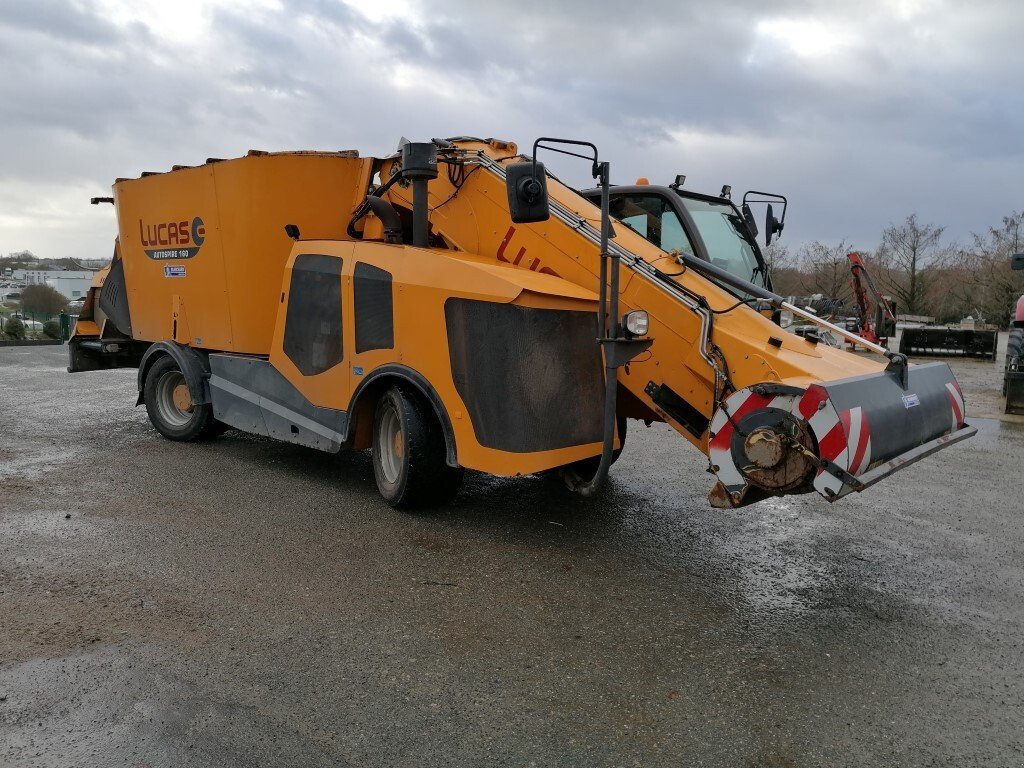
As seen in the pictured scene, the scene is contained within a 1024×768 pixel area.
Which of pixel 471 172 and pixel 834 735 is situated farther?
pixel 471 172

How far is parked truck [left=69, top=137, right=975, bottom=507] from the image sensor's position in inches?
159

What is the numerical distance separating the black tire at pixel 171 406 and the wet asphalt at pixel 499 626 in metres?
1.08

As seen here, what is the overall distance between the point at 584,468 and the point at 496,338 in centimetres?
175

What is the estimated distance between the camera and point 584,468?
5855 millimetres

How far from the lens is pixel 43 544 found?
4.62 meters

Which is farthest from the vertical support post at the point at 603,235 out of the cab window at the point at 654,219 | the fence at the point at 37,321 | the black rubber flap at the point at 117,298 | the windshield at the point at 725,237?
the fence at the point at 37,321

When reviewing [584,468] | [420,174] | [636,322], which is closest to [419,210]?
[420,174]

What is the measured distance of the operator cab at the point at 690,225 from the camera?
5918 millimetres

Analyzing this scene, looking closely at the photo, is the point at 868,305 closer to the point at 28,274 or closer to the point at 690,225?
the point at 690,225

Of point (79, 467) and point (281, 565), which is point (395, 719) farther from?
point (79, 467)

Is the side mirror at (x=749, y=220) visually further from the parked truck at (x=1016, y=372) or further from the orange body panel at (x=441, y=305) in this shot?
the parked truck at (x=1016, y=372)

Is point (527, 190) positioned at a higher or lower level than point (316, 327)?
higher

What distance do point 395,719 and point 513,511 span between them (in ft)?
8.79

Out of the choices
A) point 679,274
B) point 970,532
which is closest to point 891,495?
point 970,532
